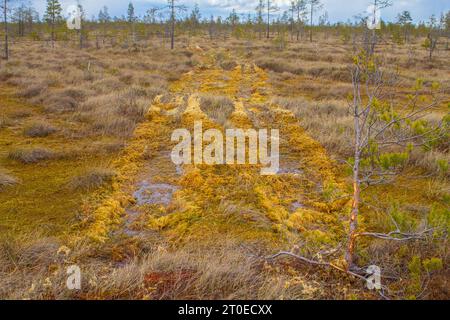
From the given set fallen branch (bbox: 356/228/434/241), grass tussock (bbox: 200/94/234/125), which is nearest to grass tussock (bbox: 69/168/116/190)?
grass tussock (bbox: 200/94/234/125)

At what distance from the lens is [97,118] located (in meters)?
10.5

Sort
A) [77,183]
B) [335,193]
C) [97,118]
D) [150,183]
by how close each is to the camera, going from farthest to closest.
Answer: [97,118]
[150,183]
[77,183]
[335,193]

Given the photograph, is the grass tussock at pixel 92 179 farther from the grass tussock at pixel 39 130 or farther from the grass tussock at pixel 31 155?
the grass tussock at pixel 39 130

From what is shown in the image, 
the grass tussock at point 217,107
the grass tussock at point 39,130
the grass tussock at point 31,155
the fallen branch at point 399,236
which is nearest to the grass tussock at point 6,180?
the grass tussock at point 31,155

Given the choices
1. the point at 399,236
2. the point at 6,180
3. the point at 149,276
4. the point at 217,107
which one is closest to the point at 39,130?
the point at 6,180

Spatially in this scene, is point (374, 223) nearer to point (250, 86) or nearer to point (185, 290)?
point (185, 290)

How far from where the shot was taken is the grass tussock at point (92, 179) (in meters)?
6.55

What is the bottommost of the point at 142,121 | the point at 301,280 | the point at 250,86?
the point at 301,280

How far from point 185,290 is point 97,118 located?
327 inches

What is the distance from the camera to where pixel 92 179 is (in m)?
6.70

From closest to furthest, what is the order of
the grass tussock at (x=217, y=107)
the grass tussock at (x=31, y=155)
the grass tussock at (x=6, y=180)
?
1. the grass tussock at (x=6, y=180)
2. the grass tussock at (x=31, y=155)
3. the grass tussock at (x=217, y=107)

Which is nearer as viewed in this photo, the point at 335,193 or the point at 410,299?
the point at 410,299

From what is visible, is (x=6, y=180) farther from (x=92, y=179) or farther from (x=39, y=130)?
(x=39, y=130)
